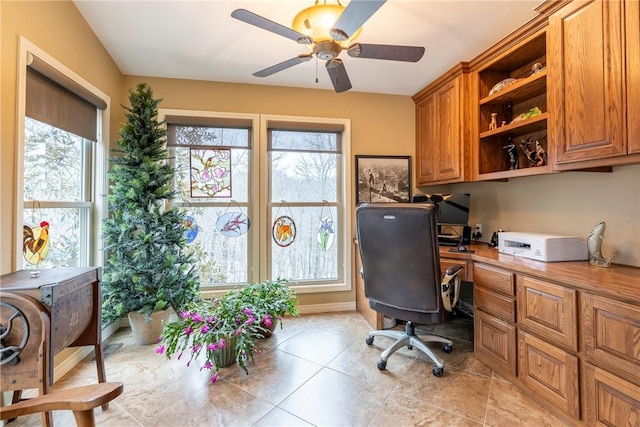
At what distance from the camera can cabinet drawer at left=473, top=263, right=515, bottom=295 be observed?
6.20 ft

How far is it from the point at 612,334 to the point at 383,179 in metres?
2.33

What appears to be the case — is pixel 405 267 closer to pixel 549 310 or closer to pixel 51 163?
pixel 549 310

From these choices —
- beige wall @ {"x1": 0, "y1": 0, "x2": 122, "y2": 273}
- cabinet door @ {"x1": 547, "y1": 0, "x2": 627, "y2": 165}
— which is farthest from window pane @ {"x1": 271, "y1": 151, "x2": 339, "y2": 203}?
cabinet door @ {"x1": 547, "y1": 0, "x2": 627, "y2": 165}

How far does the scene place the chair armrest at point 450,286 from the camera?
204 cm

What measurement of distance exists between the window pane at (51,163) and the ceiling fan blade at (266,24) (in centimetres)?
150

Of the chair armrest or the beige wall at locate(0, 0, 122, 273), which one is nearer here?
the beige wall at locate(0, 0, 122, 273)

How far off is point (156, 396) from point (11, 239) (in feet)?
4.07

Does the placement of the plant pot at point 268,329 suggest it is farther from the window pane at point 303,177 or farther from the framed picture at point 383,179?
the framed picture at point 383,179

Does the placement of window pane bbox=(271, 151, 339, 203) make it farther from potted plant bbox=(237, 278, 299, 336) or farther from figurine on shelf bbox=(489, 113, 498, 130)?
figurine on shelf bbox=(489, 113, 498, 130)

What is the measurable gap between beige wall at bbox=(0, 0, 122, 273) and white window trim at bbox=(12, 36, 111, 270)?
22 mm

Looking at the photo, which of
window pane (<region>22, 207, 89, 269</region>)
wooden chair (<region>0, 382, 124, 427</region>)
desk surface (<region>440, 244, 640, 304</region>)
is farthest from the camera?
window pane (<region>22, 207, 89, 269</region>)

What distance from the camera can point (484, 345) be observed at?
7.00 ft

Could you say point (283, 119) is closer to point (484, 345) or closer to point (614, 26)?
point (614, 26)

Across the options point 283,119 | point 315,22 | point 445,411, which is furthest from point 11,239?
point 445,411
